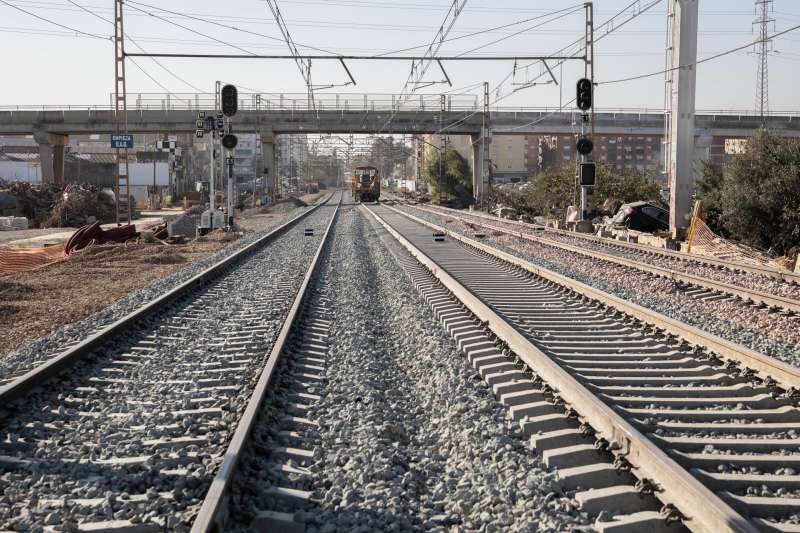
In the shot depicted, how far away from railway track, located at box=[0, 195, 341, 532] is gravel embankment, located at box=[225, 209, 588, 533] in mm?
523

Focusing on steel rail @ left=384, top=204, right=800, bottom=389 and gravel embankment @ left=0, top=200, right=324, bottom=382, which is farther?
gravel embankment @ left=0, top=200, right=324, bottom=382

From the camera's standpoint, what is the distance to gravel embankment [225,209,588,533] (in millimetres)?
4438

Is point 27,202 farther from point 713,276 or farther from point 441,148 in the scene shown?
point 441,148

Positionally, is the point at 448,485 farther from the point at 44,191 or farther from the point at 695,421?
the point at 44,191

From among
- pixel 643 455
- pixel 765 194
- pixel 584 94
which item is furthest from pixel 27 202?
pixel 643 455

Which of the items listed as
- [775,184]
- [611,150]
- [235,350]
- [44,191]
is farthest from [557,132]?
[611,150]

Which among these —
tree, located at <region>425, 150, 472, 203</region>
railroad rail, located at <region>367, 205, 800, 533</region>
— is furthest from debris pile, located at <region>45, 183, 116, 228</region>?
tree, located at <region>425, 150, 472, 203</region>

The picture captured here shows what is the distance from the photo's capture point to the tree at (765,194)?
19.5 meters

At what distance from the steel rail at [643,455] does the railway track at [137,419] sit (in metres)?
2.22

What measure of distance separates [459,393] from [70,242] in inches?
733

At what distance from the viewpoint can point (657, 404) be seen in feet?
20.9

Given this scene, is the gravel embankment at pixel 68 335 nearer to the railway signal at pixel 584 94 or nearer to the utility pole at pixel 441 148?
the railway signal at pixel 584 94

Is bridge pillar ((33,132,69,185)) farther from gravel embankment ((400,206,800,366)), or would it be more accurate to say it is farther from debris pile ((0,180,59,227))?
gravel embankment ((400,206,800,366))

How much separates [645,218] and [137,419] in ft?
78.9
